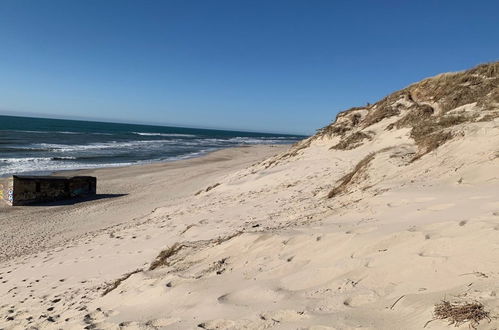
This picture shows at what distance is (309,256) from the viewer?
4.15 meters

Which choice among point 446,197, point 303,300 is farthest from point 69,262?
point 446,197

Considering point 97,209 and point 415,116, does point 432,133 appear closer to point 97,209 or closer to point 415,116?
point 415,116

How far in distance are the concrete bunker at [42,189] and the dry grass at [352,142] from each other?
12.8 m

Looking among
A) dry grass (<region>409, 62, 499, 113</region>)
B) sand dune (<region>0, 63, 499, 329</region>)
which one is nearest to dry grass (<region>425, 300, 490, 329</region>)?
sand dune (<region>0, 63, 499, 329</region>)

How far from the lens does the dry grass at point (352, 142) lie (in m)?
A: 13.4

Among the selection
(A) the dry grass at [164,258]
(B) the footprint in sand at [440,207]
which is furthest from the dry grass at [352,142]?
(A) the dry grass at [164,258]

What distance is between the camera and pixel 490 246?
9.98 feet

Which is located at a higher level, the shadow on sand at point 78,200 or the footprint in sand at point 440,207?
the footprint in sand at point 440,207

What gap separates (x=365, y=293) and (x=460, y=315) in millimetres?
821

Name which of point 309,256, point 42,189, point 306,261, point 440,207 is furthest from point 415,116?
point 42,189

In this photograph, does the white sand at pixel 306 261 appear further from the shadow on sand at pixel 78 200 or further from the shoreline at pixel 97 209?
the shadow on sand at pixel 78 200

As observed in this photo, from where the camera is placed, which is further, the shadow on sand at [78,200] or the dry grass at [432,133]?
the shadow on sand at [78,200]

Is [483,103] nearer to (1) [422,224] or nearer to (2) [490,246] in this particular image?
(1) [422,224]

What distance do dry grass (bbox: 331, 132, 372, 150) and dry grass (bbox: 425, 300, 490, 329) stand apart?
443 inches
